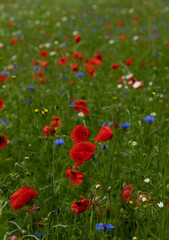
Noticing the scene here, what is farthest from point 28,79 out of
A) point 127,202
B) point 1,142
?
point 127,202

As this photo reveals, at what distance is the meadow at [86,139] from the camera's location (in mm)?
1473

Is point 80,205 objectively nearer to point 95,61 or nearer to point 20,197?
point 20,197

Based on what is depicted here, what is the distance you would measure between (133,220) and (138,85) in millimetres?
1325

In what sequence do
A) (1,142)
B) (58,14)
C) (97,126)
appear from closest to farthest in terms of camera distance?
(1,142)
(97,126)
(58,14)

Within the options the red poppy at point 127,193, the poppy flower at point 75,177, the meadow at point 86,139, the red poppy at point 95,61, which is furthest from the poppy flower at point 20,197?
the red poppy at point 95,61

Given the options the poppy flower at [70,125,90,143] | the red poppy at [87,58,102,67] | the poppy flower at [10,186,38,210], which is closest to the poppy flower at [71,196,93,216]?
the poppy flower at [10,186,38,210]

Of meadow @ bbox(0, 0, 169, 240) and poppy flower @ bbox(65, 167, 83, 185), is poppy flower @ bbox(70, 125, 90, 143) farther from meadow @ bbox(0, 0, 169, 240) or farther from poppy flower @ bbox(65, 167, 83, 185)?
poppy flower @ bbox(65, 167, 83, 185)

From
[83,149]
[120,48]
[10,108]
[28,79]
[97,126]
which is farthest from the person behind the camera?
[120,48]

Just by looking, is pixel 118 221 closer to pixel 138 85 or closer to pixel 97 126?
pixel 97 126

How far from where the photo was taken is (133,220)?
5.19ft

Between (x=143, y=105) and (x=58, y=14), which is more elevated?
(x=143, y=105)

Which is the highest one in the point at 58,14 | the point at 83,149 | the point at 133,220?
the point at 83,149

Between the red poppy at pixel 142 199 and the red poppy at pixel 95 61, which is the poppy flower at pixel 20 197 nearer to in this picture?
the red poppy at pixel 142 199

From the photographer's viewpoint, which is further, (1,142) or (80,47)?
(80,47)
